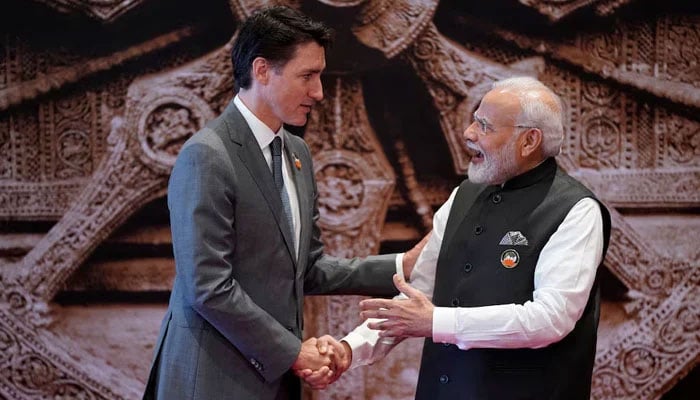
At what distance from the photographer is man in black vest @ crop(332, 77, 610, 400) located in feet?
5.96

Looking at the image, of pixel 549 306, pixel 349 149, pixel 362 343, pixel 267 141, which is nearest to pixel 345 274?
pixel 362 343

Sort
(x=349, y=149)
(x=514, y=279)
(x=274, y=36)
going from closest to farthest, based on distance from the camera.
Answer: (x=514, y=279) → (x=274, y=36) → (x=349, y=149)

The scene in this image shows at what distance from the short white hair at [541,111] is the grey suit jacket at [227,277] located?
24.9 inches

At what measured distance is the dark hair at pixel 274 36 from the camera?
2.00m

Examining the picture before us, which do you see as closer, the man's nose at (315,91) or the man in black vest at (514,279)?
the man in black vest at (514,279)

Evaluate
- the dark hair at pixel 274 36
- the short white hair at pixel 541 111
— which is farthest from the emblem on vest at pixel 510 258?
the dark hair at pixel 274 36

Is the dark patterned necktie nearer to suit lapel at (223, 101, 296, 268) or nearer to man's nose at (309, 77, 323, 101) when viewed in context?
suit lapel at (223, 101, 296, 268)

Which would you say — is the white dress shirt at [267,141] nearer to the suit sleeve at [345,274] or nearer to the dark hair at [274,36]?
the dark hair at [274,36]

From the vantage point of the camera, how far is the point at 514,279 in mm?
1886

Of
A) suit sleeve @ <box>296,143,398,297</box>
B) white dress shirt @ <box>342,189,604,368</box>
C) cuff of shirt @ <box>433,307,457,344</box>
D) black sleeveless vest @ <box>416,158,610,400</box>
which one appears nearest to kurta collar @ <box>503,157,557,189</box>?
black sleeveless vest @ <box>416,158,610,400</box>

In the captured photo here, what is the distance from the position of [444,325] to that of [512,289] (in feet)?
0.61

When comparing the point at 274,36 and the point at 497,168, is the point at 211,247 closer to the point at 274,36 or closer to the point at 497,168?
the point at 274,36

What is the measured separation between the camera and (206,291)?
5.94 feet

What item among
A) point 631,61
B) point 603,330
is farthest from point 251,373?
point 631,61
